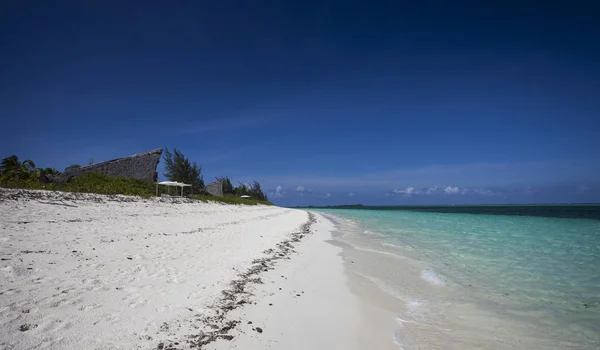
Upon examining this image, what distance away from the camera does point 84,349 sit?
8.32ft

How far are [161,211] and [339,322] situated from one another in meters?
12.4

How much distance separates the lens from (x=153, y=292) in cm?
408

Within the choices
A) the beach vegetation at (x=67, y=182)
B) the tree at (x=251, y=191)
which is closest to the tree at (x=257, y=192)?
the tree at (x=251, y=191)

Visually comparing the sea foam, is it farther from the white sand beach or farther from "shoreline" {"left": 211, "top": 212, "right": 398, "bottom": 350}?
the white sand beach

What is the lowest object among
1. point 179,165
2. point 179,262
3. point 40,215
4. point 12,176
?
point 179,262

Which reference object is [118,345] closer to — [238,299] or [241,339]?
[241,339]

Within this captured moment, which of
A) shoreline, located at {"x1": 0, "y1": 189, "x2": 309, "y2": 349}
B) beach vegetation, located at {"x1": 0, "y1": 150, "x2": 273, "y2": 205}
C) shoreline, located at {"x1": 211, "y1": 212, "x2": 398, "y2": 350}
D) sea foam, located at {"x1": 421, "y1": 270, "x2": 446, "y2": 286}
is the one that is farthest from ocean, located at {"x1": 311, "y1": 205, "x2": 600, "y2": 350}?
beach vegetation, located at {"x1": 0, "y1": 150, "x2": 273, "y2": 205}

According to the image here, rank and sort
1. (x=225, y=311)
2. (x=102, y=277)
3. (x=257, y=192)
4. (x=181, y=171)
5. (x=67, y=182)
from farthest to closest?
(x=257, y=192) < (x=181, y=171) < (x=67, y=182) < (x=102, y=277) < (x=225, y=311)

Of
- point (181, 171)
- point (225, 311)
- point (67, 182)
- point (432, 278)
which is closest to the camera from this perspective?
point (225, 311)

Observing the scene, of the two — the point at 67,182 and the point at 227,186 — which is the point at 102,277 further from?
the point at 227,186

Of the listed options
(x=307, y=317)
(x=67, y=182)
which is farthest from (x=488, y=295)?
(x=67, y=182)

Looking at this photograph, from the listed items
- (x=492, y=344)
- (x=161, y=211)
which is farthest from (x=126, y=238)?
(x=492, y=344)

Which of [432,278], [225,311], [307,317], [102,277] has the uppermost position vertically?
[102,277]

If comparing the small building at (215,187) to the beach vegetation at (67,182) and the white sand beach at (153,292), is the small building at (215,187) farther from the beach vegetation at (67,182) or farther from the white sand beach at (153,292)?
the white sand beach at (153,292)
